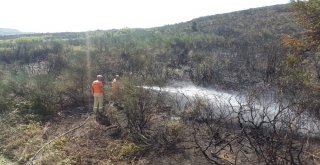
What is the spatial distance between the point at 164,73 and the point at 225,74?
3.27 m

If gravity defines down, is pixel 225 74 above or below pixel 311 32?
below

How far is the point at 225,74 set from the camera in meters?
22.5

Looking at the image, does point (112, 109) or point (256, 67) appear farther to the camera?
point (256, 67)

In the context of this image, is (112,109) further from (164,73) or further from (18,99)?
(164,73)

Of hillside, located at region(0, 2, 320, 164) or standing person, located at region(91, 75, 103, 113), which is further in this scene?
standing person, located at region(91, 75, 103, 113)

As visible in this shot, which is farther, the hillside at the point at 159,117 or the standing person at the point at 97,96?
the standing person at the point at 97,96

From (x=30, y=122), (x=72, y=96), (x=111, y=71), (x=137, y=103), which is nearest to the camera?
(x=137, y=103)

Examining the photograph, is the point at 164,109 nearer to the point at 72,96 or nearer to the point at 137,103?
the point at 137,103

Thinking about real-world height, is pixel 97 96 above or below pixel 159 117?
above

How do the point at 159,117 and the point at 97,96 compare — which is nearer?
the point at 159,117

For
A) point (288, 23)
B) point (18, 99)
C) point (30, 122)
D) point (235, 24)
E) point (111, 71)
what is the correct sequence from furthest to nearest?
1. point (235, 24)
2. point (288, 23)
3. point (111, 71)
4. point (18, 99)
5. point (30, 122)

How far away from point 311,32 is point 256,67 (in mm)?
10692

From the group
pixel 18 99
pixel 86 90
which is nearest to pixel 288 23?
pixel 86 90

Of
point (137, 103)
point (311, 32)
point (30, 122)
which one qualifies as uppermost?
point (311, 32)
